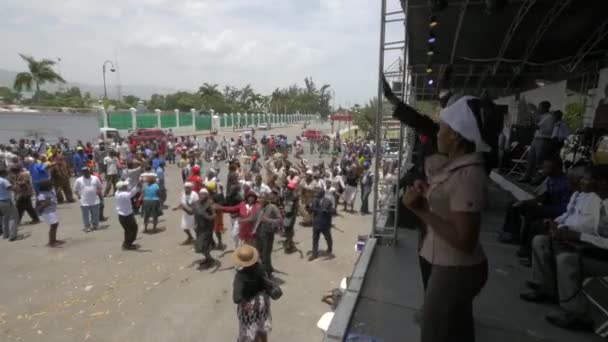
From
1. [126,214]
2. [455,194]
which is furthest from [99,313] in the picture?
[455,194]

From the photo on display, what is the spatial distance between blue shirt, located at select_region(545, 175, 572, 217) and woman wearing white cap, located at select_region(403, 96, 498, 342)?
300cm

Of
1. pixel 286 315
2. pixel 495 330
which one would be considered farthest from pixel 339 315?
pixel 286 315

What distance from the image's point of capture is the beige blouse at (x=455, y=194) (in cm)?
158

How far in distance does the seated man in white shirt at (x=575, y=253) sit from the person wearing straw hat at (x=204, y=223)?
18.0 ft

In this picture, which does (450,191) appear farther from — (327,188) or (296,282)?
(327,188)

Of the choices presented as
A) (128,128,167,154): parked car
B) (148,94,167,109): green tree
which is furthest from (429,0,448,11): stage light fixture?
(148,94,167,109): green tree

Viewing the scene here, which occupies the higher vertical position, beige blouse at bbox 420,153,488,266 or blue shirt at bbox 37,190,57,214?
beige blouse at bbox 420,153,488,266

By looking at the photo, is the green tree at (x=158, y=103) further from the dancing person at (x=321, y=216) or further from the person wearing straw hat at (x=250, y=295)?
the person wearing straw hat at (x=250, y=295)

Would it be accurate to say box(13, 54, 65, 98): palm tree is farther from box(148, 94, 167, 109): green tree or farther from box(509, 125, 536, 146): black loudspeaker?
box(509, 125, 536, 146): black loudspeaker

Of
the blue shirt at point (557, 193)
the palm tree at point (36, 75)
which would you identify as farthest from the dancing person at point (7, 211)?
the palm tree at point (36, 75)

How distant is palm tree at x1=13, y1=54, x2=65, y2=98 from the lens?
34.2 metres

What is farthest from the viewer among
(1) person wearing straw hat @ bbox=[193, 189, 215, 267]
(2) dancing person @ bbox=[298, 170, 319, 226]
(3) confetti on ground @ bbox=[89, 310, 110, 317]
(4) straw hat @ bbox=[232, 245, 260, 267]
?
(2) dancing person @ bbox=[298, 170, 319, 226]

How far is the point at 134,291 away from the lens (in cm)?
610

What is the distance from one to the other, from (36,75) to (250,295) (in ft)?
136
